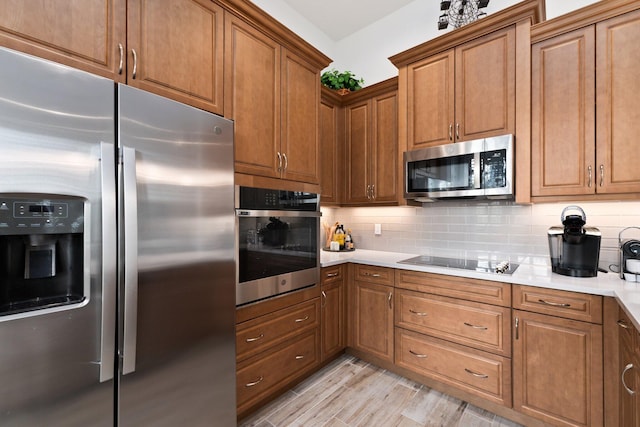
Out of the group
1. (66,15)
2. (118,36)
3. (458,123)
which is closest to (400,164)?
(458,123)

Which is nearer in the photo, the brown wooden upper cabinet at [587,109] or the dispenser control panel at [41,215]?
the dispenser control panel at [41,215]

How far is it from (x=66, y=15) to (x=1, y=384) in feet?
4.29

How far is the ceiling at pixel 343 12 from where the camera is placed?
3.10 metres

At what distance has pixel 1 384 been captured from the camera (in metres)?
0.91

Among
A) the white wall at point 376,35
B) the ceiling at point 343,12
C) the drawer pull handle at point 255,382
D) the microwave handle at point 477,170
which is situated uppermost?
the ceiling at point 343,12

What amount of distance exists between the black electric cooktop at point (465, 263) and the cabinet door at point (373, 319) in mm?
360

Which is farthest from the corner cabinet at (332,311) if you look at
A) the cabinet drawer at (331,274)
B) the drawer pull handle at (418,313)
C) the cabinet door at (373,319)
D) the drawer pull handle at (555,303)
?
the drawer pull handle at (555,303)

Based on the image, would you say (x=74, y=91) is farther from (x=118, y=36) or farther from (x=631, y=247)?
(x=631, y=247)

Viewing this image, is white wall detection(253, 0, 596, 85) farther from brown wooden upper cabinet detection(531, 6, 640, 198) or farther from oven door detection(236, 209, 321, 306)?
oven door detection(236, 209, 321, 306)

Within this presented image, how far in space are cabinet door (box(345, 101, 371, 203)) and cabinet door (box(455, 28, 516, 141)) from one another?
900 millimetres

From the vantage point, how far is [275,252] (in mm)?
1962

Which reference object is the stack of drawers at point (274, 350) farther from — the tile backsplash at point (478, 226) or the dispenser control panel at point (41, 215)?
the tile backsplash at point (478, 226)

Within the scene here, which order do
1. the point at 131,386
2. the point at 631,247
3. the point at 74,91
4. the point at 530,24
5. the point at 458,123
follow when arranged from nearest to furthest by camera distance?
the point at 74,91, the point at 131,386, the point at 631,247, the point at 530,24, the point at 458,123

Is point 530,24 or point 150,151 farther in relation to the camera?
point 530,24
